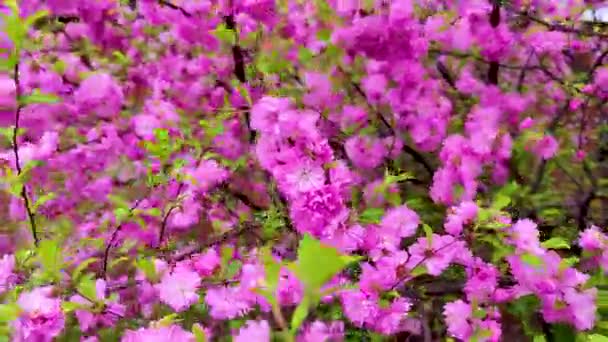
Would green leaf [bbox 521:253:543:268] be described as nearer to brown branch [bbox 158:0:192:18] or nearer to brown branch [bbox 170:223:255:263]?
brown branch [bbox 170:223:255:263]

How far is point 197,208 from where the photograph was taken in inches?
83.8

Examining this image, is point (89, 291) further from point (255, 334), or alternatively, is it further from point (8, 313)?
point (255, 334)

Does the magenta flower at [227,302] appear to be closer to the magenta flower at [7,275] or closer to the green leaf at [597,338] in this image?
the magenta flower at [7,275]

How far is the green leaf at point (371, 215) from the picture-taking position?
1.66 meters

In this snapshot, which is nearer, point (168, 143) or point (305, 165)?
point (305, 165)

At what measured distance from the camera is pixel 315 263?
0.63 meters

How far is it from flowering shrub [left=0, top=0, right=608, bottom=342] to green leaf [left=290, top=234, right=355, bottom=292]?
0.16 metres

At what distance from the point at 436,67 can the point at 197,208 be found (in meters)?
1.39

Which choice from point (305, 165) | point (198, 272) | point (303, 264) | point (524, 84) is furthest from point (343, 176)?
point (524, 84)

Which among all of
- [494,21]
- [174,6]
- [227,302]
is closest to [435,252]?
[227,302]

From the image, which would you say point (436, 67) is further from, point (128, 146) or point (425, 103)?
point (128, 146)

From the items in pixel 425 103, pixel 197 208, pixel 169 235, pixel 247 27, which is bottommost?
pixel 169 235

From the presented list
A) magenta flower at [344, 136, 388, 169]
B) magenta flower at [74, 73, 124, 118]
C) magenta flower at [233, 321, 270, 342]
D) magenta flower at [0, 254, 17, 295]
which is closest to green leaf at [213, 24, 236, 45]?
magenta flower at [344, 136, 388, 169]

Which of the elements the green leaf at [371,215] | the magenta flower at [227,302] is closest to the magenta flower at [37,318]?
the magenta flower at [227,302]
